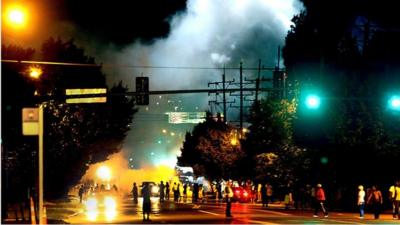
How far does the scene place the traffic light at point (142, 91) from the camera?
98.4 ft

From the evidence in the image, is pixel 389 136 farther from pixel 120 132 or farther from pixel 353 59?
pixel 120 132

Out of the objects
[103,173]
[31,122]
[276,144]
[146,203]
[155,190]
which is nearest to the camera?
[31,122]

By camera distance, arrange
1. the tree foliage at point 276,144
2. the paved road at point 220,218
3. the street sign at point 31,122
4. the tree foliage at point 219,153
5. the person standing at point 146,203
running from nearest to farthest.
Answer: the street sign at point 31,122 < the paved road at point 220,218 < the person standing at point 146,203 < the tree foliage at point 276,144 < the tree foliage at point 219,153

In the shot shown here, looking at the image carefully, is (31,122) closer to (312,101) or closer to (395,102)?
(312,101)

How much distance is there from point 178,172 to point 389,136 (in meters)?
77.1

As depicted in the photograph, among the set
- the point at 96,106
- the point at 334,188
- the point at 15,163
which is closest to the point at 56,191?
the point at 96,106

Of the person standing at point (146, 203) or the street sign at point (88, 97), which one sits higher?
the street sign at point (88, 97)

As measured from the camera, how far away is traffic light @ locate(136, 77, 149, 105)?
2998 centimetres

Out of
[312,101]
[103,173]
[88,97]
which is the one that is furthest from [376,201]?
[103,173]

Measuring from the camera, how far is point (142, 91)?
98.5ft

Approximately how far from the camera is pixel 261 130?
2350 inches

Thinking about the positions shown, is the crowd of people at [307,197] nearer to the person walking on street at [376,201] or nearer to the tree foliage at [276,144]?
the person walking on street at [376,201]

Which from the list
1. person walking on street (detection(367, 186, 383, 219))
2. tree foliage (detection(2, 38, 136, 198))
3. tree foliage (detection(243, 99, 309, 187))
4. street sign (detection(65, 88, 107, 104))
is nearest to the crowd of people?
person walking on street (detection(367, 186, 383, 219))

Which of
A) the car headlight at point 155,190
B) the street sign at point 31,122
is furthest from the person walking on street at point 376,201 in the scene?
the car headlight at point 155,190
